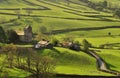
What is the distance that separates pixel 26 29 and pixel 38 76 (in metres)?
55.6

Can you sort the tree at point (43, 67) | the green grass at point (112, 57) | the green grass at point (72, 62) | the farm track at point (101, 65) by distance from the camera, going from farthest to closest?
the green grass at point (112, 57) < the farm track at point (101, 65) < the green grass at point (72, 62) < the tree at point (43, 67)

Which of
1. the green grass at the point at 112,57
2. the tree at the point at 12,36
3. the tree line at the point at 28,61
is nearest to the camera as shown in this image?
the tree line at the point at 28,61

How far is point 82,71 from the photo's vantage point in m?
114

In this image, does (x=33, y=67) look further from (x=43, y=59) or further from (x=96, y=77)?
(x=96, y=77)

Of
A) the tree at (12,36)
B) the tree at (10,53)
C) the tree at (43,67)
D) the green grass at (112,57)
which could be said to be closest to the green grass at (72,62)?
the tree at (43,67)

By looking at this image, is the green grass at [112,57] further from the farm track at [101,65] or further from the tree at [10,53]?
the tree at [10,53]

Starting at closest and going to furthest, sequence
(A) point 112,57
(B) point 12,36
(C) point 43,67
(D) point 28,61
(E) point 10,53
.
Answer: (C) point 43,67 < (D) point 28,61 < (E) point 10,53 < (A) point 112,57 < (B) point 12,36

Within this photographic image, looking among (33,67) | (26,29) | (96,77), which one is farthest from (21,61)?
(26,29)

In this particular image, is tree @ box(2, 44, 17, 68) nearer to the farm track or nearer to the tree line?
the tree line

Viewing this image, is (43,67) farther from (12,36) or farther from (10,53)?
(12,36)

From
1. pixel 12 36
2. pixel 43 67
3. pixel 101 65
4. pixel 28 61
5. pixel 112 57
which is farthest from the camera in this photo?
pixel 12 36

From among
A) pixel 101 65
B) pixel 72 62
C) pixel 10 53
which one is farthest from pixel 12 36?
pixel 101 65

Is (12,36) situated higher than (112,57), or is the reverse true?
(12,36)

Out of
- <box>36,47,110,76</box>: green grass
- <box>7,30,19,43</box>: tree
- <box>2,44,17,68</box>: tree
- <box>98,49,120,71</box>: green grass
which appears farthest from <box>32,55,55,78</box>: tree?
<box>7,30,19,43</box>: tree
